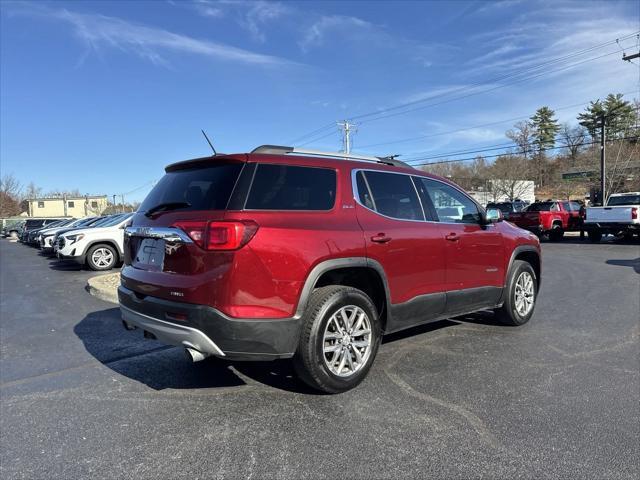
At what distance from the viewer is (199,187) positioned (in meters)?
3.64

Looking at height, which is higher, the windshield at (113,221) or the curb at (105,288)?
the windshield at (113,221)

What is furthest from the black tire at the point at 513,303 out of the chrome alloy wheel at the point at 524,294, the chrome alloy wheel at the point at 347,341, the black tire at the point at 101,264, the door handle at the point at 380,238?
the black tire at the point at 101,264

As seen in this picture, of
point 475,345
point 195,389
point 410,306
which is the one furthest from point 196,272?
point 475,345

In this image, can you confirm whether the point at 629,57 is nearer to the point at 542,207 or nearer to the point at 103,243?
the point at 542,207

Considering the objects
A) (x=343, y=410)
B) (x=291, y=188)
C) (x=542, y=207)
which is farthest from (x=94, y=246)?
(x=542, y=207)

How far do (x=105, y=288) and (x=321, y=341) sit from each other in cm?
639

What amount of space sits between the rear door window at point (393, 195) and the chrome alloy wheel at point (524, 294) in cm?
217

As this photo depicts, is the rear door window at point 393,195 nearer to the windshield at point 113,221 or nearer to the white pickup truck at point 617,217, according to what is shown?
the windshield at point 113,221

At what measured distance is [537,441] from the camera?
9.98 ft

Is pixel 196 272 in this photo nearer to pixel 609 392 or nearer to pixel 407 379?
pixel 407 379

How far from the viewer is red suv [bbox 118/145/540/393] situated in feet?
10.7

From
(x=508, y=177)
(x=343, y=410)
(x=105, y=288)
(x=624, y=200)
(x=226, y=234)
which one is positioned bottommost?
(x=343, y=410)

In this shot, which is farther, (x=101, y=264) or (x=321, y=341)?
(x=101, y=264)

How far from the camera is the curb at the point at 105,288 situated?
325 inches
